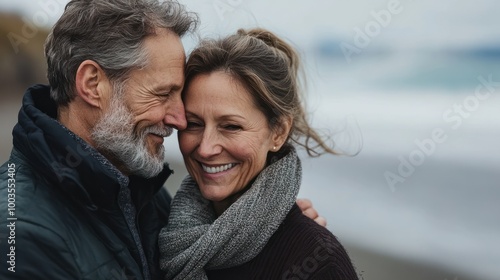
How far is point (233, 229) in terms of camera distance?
248 cm

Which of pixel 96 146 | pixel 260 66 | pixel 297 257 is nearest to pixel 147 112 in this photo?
pixel 96 146

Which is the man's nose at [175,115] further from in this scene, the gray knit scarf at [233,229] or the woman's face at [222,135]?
the gray knit scarf at [233,229]

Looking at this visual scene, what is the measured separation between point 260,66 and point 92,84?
0.62 metres

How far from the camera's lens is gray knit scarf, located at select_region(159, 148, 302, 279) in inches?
97.8

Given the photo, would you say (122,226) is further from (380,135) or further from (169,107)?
(380,135)

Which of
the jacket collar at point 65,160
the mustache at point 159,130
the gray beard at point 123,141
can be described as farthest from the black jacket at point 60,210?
the mustache at point 159,130

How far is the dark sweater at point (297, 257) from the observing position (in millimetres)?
2361

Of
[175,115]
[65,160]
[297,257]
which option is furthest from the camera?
[175,115]

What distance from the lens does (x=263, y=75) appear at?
8.60ft

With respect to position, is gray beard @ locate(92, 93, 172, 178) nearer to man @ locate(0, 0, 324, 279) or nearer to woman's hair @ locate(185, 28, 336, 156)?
man @ locate(0, 0, 324, 279)

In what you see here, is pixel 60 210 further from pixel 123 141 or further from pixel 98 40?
pixel 98 40

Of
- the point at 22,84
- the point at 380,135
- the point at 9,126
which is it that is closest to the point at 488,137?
the point at 380,135

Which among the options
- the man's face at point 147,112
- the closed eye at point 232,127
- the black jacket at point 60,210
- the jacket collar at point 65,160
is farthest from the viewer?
the closed eye at point 232,127

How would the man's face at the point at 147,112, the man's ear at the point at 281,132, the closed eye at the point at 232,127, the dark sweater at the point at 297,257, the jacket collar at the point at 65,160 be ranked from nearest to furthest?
the jacket collar at the point at 65,160
the dark sweater at the point at 297,257
the man's face at the point at 147,112
the closed eye at the point at 232,127
the man's ear at the point at 281,132
